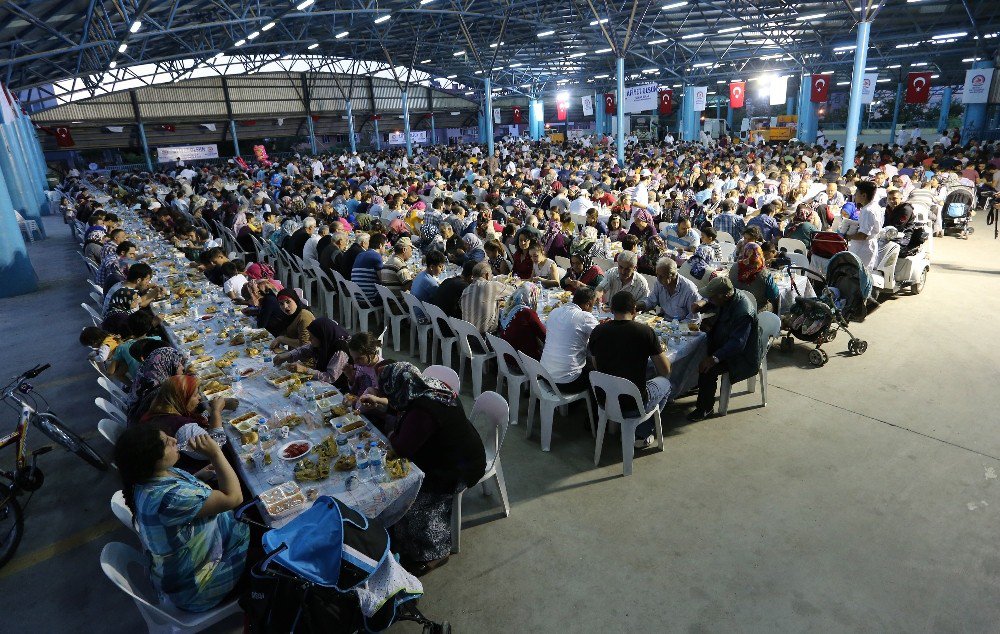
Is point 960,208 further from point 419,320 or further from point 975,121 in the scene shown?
point 975,121

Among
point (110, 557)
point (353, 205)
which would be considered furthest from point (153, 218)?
point (110, 557)

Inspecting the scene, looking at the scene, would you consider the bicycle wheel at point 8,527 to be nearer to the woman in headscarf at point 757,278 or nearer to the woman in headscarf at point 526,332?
the woman in headscarf at point 526,332

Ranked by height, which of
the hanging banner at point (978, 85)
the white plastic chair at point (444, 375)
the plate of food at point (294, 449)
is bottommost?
the plate of food at point (294, 449)

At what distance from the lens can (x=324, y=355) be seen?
15.3ft

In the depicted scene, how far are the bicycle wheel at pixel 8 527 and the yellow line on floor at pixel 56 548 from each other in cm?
7

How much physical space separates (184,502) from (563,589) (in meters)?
2.15

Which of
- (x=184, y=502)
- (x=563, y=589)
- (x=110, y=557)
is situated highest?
(x=184, y=502)

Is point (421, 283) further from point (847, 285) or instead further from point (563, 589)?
point (847, 285)

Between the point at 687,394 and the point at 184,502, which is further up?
the point at 184,502

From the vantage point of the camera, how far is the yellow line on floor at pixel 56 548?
12.4 feet

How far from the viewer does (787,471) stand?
14.1 ft

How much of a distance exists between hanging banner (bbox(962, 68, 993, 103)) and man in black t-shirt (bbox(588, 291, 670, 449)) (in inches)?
825

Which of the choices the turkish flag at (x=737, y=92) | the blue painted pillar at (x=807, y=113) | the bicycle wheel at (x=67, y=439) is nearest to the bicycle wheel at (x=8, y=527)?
the bicycle wheel at (x=67, y=439)

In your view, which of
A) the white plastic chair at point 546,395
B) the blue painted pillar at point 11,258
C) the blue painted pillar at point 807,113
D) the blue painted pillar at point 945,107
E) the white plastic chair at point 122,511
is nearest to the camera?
the white plastic chair at point 122,511
